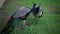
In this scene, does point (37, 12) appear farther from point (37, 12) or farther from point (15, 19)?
point (15, 19)

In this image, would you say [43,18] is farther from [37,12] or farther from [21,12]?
[21,12]

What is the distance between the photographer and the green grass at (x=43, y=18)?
5.29ft

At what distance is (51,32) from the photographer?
5.30ft

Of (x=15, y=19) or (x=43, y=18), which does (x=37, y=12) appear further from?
(x=15, y=19)

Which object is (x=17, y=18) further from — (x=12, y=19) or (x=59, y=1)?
(x=59, y=1)

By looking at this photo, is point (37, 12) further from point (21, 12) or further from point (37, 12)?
point (21, 12)

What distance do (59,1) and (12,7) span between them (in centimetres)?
48

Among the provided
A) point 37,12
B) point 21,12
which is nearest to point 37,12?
point 37,12

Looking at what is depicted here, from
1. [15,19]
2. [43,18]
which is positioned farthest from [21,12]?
[43,18]

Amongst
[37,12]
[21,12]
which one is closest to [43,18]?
[37,12]

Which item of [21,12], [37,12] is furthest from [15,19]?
[37,12]

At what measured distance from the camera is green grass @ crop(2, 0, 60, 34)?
5.29 ft

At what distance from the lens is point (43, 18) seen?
1643 mm

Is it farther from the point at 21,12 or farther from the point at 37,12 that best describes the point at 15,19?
the point at 37,12
